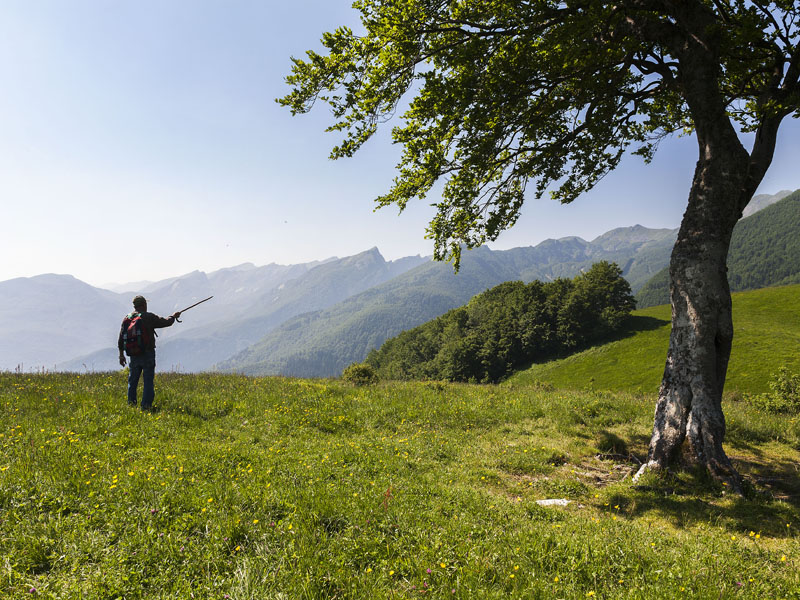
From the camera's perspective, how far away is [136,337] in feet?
33.1

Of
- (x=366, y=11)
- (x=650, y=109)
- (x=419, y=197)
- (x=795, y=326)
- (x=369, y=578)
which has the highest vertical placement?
(x=366, y=11)

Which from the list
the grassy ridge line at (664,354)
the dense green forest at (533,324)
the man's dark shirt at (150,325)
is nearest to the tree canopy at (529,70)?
the man's dark shirt at (150,325)

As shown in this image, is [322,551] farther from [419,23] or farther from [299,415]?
[419,23]

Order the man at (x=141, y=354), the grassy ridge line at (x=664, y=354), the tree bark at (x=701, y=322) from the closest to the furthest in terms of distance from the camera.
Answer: the tree bark at (x=701, y=322)
the man at (x=141, y=354)
the grassy ridge line at (x=664, y=354)

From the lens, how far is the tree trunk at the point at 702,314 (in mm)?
8055

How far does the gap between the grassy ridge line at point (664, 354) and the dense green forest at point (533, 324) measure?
5763mm

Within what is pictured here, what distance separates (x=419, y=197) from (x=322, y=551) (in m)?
9.25

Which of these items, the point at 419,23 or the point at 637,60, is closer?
the point at 419,23

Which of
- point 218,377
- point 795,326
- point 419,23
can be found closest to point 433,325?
point 795,326

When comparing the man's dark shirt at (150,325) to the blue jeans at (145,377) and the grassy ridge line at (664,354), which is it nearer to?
the blue jeans at (145,377)

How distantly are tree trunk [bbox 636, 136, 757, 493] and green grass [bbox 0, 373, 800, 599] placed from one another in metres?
1.00

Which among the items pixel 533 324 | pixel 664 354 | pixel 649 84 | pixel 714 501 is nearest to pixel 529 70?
pixel 649 84

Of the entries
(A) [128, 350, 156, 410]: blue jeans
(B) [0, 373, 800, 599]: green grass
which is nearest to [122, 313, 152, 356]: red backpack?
(A) [128, 350, 156, 410]: blue jeans

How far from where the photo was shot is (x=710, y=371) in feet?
26.6
